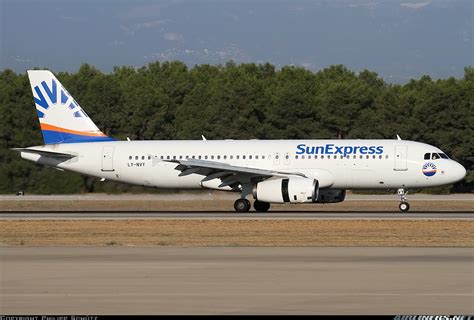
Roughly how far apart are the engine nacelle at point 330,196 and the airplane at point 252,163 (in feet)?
0.16

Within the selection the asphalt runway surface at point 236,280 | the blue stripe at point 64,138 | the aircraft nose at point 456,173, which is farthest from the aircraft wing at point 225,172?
the asphalt runway surface at point 236,280

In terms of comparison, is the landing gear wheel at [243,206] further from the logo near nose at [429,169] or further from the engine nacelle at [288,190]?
the logo near nose at [429,169]

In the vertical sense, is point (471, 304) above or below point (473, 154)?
below

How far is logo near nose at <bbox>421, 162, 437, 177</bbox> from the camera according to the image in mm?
49094

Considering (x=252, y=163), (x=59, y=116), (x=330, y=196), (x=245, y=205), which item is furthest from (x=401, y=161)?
(x=59, y=116)

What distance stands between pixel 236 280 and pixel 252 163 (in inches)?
1199

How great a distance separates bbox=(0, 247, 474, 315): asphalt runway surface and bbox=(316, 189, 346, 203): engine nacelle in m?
22.5

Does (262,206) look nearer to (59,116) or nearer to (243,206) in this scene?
(243,206)

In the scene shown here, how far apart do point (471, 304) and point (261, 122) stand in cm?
7081

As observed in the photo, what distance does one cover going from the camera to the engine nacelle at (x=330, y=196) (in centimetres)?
Result: 5056

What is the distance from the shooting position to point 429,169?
161ft

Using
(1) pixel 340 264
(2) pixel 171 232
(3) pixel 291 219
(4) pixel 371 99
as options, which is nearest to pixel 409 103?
(4) pixel 371 99

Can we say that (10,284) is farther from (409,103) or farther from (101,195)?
(409,103)

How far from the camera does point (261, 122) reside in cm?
8812
